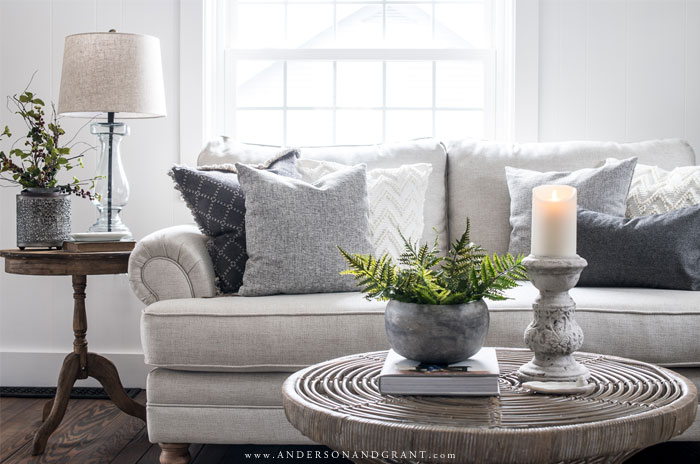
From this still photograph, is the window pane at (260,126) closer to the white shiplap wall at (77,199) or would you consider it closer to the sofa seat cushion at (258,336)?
the white shiplap wall at (77,199)

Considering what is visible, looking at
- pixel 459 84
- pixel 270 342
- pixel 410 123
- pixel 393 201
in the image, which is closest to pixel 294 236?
pixel 270 342

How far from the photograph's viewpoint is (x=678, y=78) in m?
3.16

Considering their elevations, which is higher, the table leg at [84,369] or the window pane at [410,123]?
the window pane at [410,123]

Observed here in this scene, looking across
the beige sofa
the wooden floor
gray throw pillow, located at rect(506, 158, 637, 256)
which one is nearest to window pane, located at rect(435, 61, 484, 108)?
gray throw pillow, located at rect(506, 158, 637, 256)

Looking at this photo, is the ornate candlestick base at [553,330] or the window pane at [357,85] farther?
the window pane at [357,85]

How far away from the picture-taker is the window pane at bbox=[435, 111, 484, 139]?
332 centimetres

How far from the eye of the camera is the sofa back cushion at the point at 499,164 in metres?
2.63

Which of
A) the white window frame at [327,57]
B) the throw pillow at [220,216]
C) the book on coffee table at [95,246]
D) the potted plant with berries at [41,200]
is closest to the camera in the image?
the throw pillow at [220,216]

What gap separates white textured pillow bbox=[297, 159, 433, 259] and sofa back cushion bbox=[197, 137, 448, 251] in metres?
0.11

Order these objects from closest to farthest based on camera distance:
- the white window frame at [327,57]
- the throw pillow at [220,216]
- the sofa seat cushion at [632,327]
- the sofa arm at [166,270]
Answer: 1. the sofa seat cushion at [632,327]
2. the sofa arm at [166,270]
3. the throw pillow at [220,216]
4. the white window frame at [327,57]

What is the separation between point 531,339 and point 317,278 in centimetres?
102

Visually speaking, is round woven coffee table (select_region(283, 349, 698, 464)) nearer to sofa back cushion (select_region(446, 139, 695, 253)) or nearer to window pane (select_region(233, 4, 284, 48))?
sofa back cushion (select_region(446, 139, 695, 253))

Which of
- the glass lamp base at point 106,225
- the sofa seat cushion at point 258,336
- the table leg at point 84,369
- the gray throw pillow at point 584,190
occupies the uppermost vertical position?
the gray throw pillow at point 584,190

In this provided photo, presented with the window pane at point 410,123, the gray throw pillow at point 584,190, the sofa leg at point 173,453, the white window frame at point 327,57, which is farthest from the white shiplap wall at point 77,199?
the gray throw pillow at point 584,190
